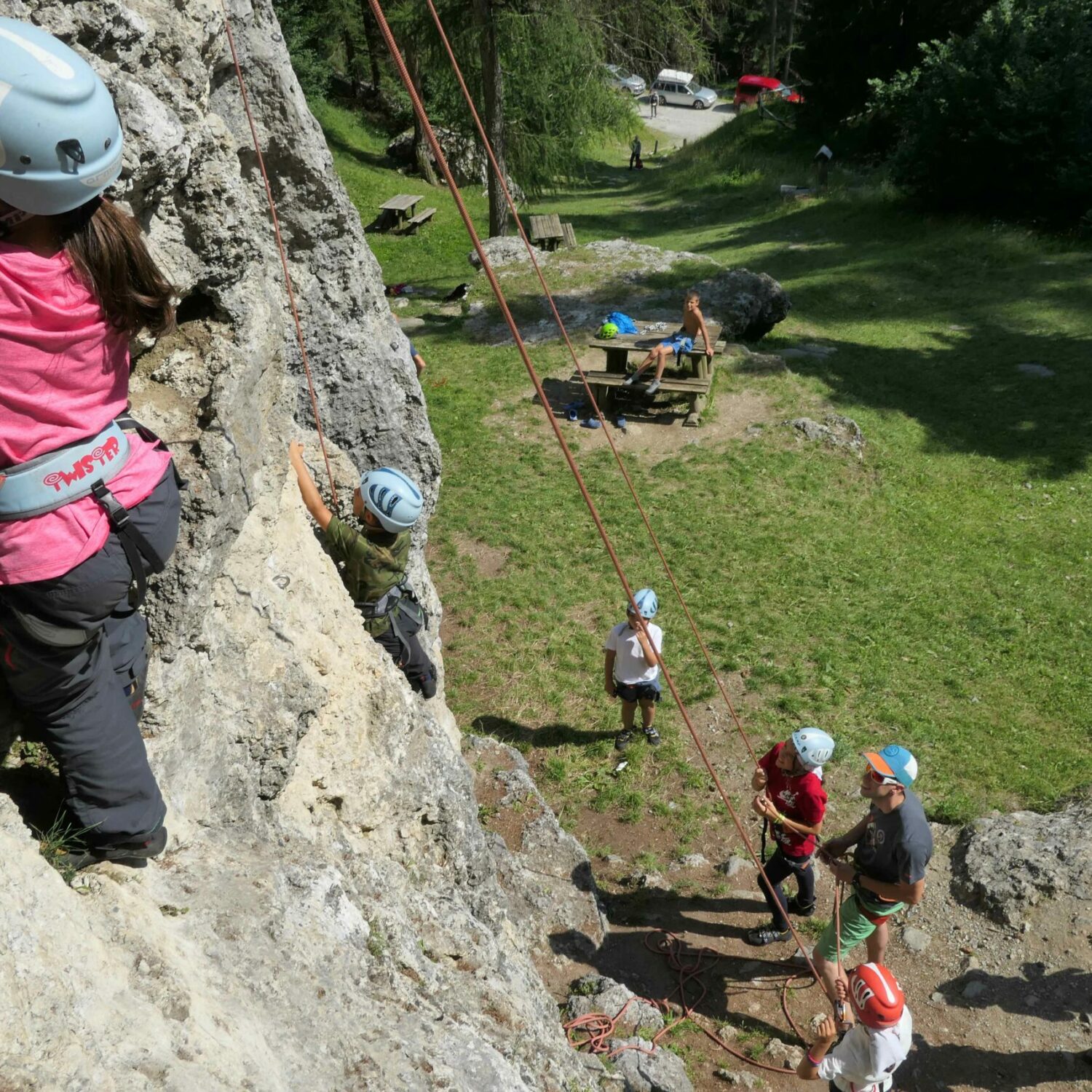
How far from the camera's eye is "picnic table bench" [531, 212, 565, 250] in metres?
22.6

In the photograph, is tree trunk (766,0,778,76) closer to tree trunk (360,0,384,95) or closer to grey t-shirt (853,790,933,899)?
tree trunk (360,0,384,95)

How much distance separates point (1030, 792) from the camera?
799cm

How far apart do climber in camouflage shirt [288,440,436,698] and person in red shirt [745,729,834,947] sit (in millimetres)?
2582

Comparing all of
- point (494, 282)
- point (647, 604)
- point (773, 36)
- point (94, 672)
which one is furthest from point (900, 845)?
point (773, 36)

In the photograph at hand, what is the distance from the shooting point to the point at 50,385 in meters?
2.55

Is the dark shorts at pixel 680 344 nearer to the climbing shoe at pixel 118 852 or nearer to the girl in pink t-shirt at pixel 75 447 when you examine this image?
the girl in pink t-shirt at pixel 75 447

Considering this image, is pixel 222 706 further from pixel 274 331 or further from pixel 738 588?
pixel 738 588

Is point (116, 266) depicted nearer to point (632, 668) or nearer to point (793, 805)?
point (793, 805)

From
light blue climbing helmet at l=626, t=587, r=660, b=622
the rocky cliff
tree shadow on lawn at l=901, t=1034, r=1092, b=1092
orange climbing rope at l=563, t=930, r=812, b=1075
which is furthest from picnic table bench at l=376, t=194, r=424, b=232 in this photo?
tree shadow on lawn at l=901, t=1034, r=1092, b=1092

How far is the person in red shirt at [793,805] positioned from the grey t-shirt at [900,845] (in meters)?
0.58

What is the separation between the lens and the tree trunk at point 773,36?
53.7 m

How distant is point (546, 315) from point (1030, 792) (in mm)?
13180

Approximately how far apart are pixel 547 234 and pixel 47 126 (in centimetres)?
2142

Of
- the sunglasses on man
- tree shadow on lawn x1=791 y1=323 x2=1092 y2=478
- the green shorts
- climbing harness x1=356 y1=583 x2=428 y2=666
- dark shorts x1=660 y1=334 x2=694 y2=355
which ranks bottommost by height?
tree shadow on lawn x1=791 y1=323 x2=1092 y2=478
